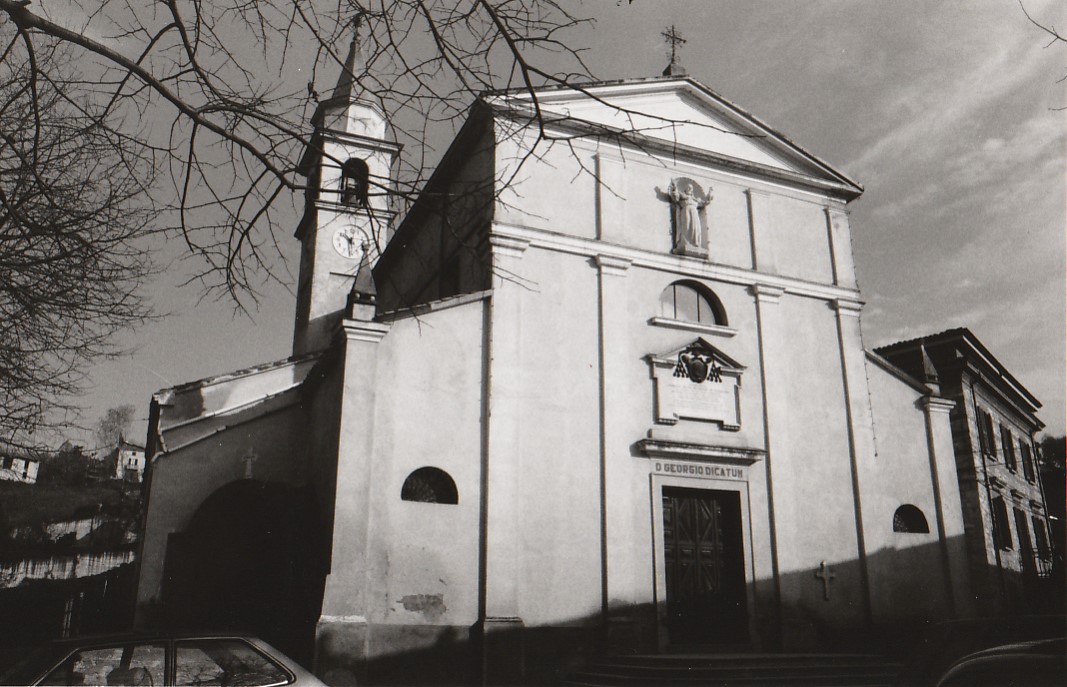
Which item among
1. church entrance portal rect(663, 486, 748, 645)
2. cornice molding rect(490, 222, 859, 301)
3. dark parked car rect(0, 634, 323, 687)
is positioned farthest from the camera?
cornice molding rect(490, 222, 859, 301)

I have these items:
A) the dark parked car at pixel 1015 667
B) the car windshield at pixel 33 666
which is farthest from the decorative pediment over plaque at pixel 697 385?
the car windshield at pixel 33 666

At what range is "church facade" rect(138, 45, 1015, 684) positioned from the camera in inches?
453

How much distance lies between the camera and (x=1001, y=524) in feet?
73.4

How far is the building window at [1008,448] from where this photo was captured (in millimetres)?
24531

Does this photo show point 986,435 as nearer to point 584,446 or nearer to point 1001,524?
point 1001,524

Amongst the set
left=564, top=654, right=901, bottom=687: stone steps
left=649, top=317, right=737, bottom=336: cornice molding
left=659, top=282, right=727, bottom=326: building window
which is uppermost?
left=659, top=282, right=727, bottom=326: building window

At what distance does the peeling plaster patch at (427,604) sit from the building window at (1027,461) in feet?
75.3

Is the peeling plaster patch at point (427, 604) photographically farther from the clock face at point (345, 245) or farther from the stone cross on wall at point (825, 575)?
the clock face at point (345, 245)

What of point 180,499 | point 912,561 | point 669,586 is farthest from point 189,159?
point 912,561

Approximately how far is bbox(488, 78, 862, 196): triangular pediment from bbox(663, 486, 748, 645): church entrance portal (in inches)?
251

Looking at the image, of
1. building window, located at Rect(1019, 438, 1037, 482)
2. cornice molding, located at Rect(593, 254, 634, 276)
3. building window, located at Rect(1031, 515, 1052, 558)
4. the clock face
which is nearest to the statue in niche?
cornice molding, located at Rect(593, 254, 634, 276)

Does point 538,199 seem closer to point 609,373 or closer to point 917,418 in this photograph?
point 609,373

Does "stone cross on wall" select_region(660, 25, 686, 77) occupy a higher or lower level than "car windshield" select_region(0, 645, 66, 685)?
higher

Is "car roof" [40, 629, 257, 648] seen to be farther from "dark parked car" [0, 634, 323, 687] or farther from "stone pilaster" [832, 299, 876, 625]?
"stone pilaster" [832, 299, 876, 625]
